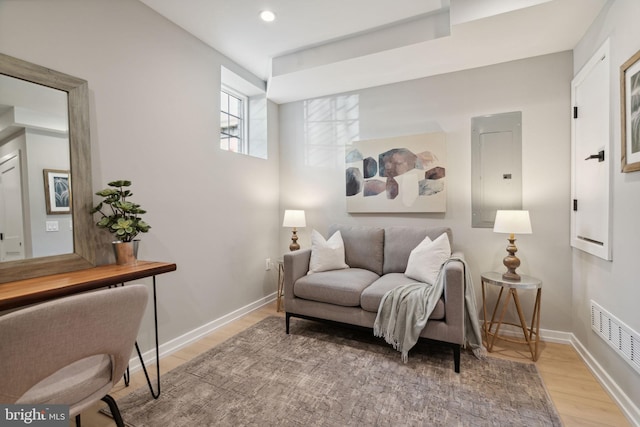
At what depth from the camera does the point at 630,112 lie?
161cm

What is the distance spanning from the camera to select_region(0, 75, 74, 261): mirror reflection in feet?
4.96

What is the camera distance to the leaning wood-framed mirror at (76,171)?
1625 mm

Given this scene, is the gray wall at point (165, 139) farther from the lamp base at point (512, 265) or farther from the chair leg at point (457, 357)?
the lamp base at point (512, 265)

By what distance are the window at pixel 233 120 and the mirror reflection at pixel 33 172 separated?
5.36 feet

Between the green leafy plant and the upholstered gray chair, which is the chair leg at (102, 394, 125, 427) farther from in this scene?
the green leafy plant

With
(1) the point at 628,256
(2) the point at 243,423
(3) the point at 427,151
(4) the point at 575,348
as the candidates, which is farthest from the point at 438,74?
(2) the point at 243,423

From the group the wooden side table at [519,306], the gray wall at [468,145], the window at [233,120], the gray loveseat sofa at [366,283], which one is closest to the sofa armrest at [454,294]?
the gray loveseat sofa at [366,283]

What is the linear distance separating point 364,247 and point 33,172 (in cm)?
254

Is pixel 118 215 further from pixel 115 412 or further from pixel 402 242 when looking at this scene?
pixel 402 242

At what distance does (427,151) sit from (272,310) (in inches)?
96.6

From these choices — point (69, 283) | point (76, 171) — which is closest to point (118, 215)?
point (76, 171)

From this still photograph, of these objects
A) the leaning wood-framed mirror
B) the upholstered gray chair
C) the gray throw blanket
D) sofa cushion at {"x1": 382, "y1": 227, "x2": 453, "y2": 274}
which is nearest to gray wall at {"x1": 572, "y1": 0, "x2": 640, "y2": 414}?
the gray throw blanket

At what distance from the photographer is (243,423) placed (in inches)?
61.7

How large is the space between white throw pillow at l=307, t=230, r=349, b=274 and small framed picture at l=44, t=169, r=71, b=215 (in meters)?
1.89
